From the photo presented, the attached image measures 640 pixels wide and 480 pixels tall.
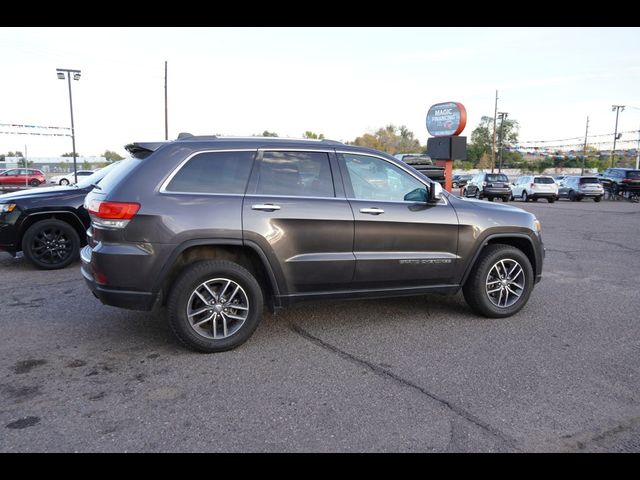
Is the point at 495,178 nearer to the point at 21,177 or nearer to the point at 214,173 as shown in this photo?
the point at 214,173

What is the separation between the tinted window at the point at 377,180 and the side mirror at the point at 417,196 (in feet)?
0.11

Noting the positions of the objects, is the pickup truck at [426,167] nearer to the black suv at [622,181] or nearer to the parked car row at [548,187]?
the parked car row at [548,187]

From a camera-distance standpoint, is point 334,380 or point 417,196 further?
point 417,196

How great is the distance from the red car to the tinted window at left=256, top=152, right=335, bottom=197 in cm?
3628

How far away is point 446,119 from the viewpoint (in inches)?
624

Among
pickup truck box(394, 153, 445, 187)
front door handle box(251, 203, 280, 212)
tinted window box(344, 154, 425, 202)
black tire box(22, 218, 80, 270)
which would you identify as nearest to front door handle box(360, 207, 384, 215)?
tinted window box(344, 154, 425, 202)

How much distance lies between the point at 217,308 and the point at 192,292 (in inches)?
10.3

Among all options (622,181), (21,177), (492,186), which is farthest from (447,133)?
(21,177)

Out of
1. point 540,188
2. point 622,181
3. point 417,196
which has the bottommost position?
point 540,188

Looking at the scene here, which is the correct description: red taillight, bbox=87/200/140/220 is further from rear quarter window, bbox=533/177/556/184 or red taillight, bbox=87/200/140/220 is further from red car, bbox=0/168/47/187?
red car, bbox=0/168/47/187

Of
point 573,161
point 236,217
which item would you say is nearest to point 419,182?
point 236,217

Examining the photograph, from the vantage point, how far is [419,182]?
16.2ft

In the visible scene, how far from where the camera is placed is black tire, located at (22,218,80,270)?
7191 millimetres
